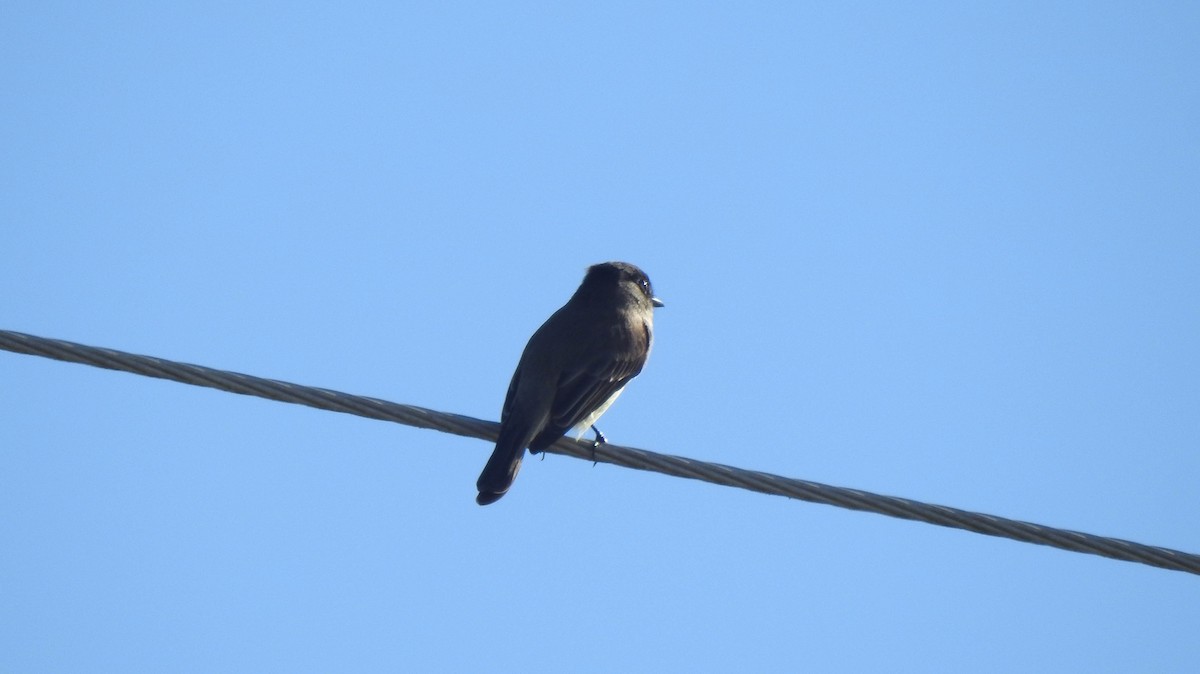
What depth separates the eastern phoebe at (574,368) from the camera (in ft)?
29.7

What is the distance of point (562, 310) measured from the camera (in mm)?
11125

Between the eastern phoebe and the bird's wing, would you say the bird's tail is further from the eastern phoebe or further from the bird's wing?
the bird's wing

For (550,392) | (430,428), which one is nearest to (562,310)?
(550,392)

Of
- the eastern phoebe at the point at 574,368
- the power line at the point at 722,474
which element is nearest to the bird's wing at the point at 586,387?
the eastern phoebe at the point at 574,368

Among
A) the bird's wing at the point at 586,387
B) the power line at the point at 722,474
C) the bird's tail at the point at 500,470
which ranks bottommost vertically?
the power line at the point at 722,474

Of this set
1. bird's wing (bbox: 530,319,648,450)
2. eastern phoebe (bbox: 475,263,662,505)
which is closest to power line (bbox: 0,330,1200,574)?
eastern phoebe (bbox: 475,263,662,505)

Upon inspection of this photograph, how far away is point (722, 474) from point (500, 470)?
266 centimetres

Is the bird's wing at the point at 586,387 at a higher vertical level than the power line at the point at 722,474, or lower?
higher

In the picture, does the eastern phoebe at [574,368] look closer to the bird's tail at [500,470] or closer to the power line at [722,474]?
the bird's tail at [500,470]

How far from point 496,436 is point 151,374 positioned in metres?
2.28

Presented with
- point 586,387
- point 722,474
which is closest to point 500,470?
point 586,387

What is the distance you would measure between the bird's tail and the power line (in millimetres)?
2321

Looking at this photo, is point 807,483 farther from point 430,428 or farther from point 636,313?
point 636,313

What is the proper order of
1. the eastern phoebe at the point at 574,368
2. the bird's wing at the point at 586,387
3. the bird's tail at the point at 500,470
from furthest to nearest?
1. the bird's wing at the point at 586,387
2. the eastern phoebe at the point at 574,368
3. the bird's tail at the point at 500,470
